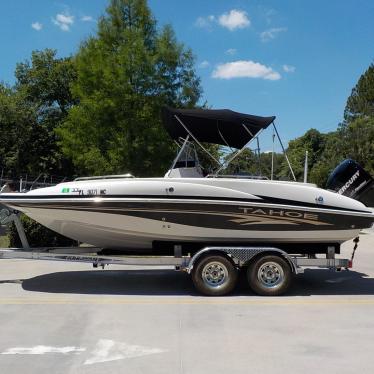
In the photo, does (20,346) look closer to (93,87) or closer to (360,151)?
(93,87)

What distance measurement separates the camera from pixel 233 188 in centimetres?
877

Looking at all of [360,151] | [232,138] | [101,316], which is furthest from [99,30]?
[360,151]

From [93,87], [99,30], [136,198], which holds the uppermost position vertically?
[99,30]

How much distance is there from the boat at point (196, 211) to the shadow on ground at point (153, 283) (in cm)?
81

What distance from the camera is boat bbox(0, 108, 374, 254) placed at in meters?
8.69

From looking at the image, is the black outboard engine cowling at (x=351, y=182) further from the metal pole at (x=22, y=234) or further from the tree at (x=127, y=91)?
the tree at (x=127, y=91)

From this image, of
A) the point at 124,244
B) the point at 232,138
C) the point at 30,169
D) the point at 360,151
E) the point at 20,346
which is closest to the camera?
the point at 20,346

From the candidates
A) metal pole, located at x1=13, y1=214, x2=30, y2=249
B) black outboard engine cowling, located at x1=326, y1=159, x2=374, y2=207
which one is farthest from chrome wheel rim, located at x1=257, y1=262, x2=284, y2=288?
metal pole, located at x1=13, y1=214, x2=30, y2=249

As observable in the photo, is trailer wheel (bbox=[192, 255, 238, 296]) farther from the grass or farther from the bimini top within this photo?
the grass

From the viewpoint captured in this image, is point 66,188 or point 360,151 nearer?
point 66,188

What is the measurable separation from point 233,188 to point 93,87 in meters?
11.0

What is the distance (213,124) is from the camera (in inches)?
386

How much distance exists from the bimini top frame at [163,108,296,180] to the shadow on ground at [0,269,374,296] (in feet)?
6.83

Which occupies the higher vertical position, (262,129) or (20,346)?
(262,129)
